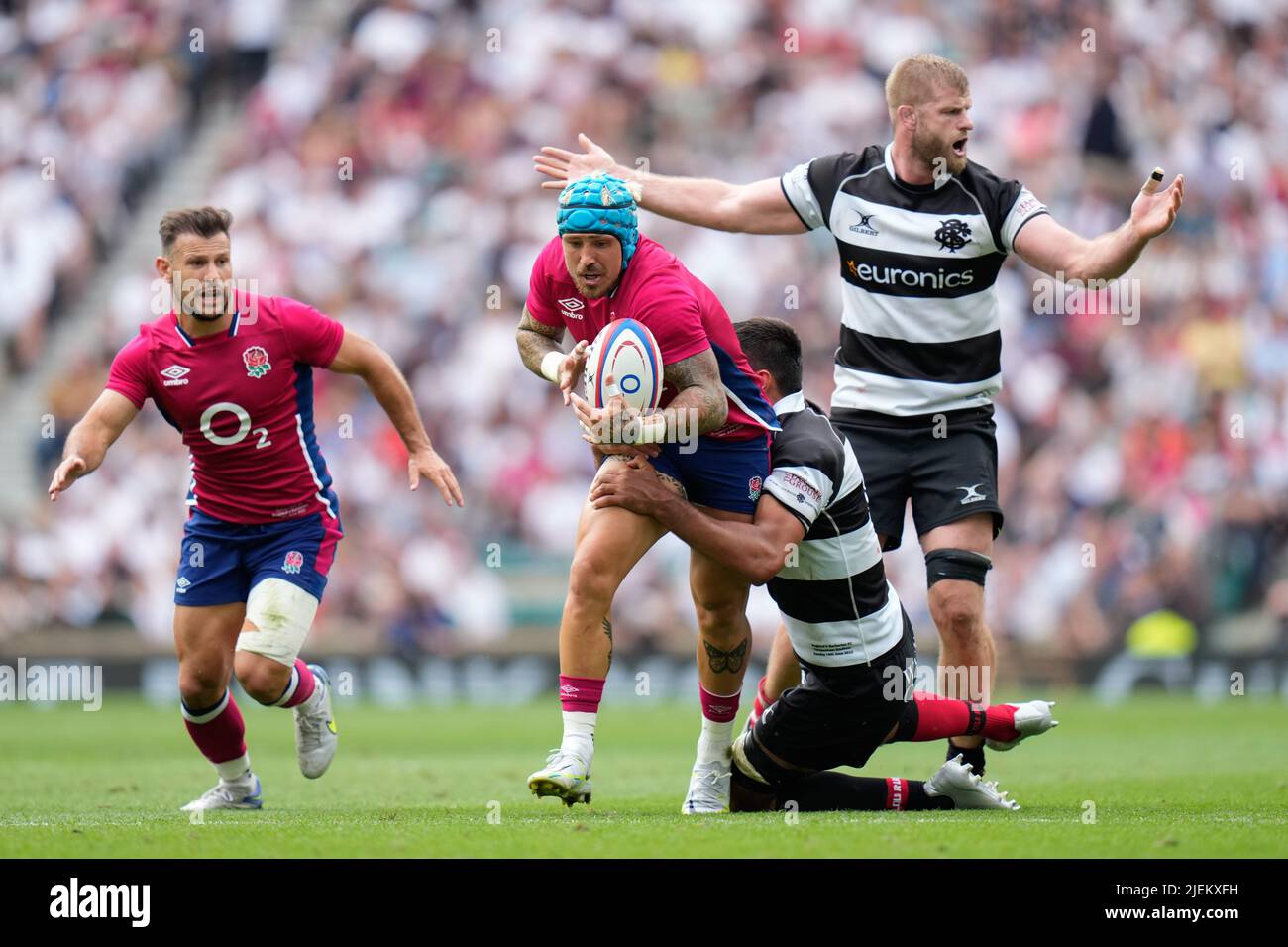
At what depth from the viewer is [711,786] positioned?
25.1 feet

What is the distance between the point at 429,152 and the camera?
21516 mm

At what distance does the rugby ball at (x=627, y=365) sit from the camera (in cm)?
685

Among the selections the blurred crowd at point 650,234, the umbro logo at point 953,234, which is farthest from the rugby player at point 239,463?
the blurred crowd at point 650,234

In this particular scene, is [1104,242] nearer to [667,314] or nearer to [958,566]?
[958,566]

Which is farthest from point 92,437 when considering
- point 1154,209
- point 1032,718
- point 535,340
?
point 1154,209

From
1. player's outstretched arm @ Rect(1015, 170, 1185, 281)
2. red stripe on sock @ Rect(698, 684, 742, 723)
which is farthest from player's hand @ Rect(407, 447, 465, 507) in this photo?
player's outstretched arm @ Rect(1015, 170, 1185, 281)

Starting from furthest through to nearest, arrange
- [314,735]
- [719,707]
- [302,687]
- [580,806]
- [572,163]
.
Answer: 1. [572,163]
2. [314,735]
3. [302,687]
4. [580,806]
5. [719,707]

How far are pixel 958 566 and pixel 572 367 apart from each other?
2.02m

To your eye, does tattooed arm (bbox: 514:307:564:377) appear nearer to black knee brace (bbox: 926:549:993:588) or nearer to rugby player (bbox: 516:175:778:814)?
rugby player (bbox: 516:175:778:814)

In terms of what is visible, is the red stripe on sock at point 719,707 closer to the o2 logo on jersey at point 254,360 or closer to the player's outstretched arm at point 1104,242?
the player's outstretched arm at point 1104,242

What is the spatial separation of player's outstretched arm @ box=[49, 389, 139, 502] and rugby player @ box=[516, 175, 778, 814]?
71.2 inches

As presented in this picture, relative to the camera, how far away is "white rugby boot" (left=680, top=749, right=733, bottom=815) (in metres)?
7.62

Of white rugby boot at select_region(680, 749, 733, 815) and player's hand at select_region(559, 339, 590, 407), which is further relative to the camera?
white rugby boot at select_region(680, 749, 733, 815)

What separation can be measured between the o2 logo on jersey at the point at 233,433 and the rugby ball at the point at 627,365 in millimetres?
2002
